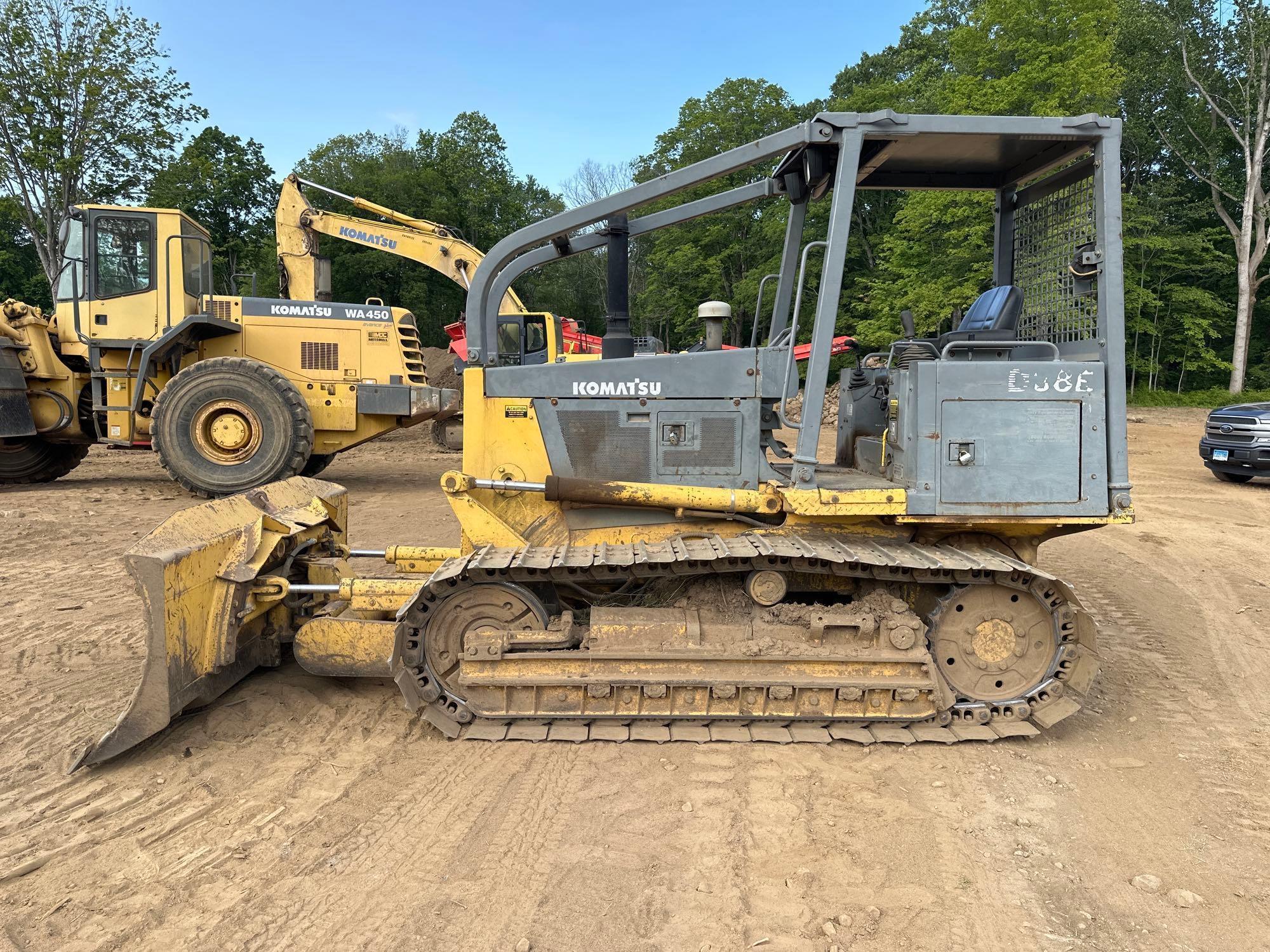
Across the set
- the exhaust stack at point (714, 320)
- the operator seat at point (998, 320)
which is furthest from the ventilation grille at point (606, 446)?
the operator seat at point (998, 320)

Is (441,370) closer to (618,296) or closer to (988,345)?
(618,296)

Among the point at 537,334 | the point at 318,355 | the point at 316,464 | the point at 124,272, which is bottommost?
the point at 316,464

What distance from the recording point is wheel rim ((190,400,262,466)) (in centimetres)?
938

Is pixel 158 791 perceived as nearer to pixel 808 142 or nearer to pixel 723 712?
pixel 723 712

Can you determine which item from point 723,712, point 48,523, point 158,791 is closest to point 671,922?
point 723,712

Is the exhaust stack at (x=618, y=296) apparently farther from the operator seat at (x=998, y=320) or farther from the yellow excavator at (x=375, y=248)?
the yellow excavator at (x=375, y=248)

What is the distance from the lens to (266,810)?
10.4 feet

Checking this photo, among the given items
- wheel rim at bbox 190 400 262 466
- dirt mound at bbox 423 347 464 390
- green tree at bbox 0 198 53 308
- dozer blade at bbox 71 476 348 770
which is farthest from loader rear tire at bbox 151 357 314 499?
green tree at bbox 0 198 53 308

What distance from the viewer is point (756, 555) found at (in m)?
3.62

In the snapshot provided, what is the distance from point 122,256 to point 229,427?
112 inches

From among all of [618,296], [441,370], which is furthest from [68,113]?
[618,296]

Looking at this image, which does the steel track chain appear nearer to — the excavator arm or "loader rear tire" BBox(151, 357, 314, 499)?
"loader rear tire" BBox(151, 357, 314, 499)

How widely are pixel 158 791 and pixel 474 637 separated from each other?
1448mm

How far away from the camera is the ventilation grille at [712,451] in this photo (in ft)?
13.5
